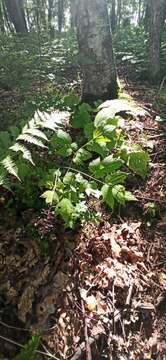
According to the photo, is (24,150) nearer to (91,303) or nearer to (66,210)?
(66,210)

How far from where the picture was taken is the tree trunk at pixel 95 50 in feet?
14.4

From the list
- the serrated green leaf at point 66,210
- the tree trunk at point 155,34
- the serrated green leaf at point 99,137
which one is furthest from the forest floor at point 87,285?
the tree trunk at point 155,34

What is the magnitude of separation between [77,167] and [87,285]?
3.72ft

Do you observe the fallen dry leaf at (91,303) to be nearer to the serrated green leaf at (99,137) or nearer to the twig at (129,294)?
the twig at (129,294)

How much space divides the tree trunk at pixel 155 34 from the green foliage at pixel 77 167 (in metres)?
2.52

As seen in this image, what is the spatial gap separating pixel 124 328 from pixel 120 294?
26cm

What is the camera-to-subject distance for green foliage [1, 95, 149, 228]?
295 centimetres

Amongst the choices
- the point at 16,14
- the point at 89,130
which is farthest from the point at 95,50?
the point at 16,14

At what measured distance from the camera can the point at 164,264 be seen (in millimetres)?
3309

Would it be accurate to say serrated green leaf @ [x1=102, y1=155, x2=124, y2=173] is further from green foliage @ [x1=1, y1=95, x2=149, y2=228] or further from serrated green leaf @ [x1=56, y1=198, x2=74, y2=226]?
serrated green leaf @ [x1=56, y1=198, x2=74, y2=226]

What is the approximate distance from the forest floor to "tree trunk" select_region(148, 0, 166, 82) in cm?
314

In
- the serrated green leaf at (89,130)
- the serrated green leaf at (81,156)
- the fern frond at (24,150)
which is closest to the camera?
the fern frond at (24,150)

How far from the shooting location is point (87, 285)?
2.96m

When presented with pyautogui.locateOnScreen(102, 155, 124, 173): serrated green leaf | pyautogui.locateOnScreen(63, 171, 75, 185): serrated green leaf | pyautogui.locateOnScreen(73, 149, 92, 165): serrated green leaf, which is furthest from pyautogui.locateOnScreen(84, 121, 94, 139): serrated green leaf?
pyautogui.locateOnScreen(63, 171, 75, 185): serrated green leaf
